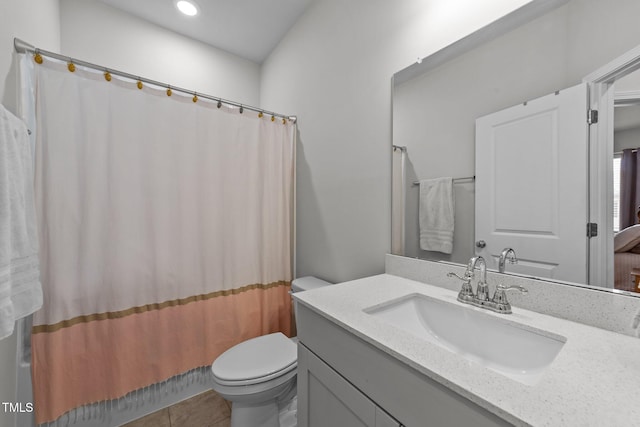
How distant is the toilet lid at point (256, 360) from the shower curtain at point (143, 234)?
1.27ft

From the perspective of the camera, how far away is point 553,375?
50 cm

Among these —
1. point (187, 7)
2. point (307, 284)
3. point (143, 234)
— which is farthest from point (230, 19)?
point (307, 284)

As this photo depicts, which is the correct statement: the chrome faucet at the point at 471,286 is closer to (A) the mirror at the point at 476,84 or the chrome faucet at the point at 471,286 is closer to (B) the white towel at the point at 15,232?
(A) the mirror at the point at 476,84

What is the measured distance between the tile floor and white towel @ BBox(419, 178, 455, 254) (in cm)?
151

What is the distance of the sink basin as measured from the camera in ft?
2.19

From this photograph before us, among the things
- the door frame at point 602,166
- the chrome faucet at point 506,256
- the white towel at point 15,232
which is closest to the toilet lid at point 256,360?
the white towel at point 15,232

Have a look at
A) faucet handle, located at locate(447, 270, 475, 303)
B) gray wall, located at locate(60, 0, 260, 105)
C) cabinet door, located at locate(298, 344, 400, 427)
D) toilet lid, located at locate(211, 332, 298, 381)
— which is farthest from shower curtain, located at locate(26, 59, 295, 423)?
faucet handle, located at locate(447, 270, 475, 303)

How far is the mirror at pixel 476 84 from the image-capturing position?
71cm

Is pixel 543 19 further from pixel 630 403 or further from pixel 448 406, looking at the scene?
pixel 448 406

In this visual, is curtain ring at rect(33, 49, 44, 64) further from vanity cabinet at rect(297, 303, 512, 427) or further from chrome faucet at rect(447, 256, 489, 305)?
chrome faucet at rect(447, 256, 489, 305)

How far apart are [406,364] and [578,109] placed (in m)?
0.90

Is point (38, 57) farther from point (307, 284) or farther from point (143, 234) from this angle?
point (307, 284)

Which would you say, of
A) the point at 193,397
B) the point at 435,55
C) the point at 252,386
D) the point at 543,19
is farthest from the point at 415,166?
the point at 193,397

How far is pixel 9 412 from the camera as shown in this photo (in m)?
1.05
